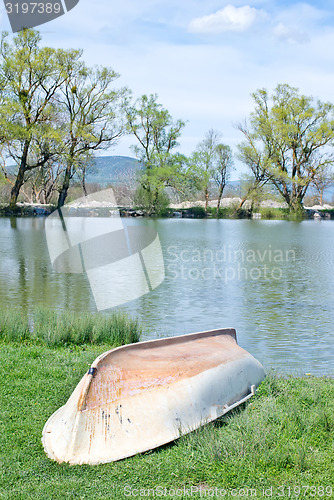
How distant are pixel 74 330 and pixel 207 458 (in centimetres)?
366

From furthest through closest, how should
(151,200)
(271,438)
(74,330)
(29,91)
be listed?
1. (151,200)
2. (29,91)
3. (74,330)
4. (271,438)

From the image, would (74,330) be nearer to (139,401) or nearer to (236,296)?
(139,401)

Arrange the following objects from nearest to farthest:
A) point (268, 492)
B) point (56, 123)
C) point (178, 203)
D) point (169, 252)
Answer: point (268, 492) → point (169, 252) → point (56, 123) → point (178, 203)

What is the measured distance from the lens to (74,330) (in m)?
7.14

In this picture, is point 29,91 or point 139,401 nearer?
point 139,401

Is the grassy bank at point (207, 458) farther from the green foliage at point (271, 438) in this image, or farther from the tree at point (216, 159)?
the tree at point (216, 159)

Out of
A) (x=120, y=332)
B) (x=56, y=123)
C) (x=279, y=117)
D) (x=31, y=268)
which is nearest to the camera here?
(x=120, y=332)

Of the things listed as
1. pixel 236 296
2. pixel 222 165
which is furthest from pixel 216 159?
pixel 236 296

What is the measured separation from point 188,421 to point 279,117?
5711 cm

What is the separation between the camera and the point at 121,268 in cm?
1630

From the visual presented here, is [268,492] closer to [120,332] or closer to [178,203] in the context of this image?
[120,332]

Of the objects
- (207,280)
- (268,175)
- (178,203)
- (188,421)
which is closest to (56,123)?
(268,175)

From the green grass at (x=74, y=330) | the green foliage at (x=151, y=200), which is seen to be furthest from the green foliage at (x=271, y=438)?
the green foliage at (x=151, y=200)

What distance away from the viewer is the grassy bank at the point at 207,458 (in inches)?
136
